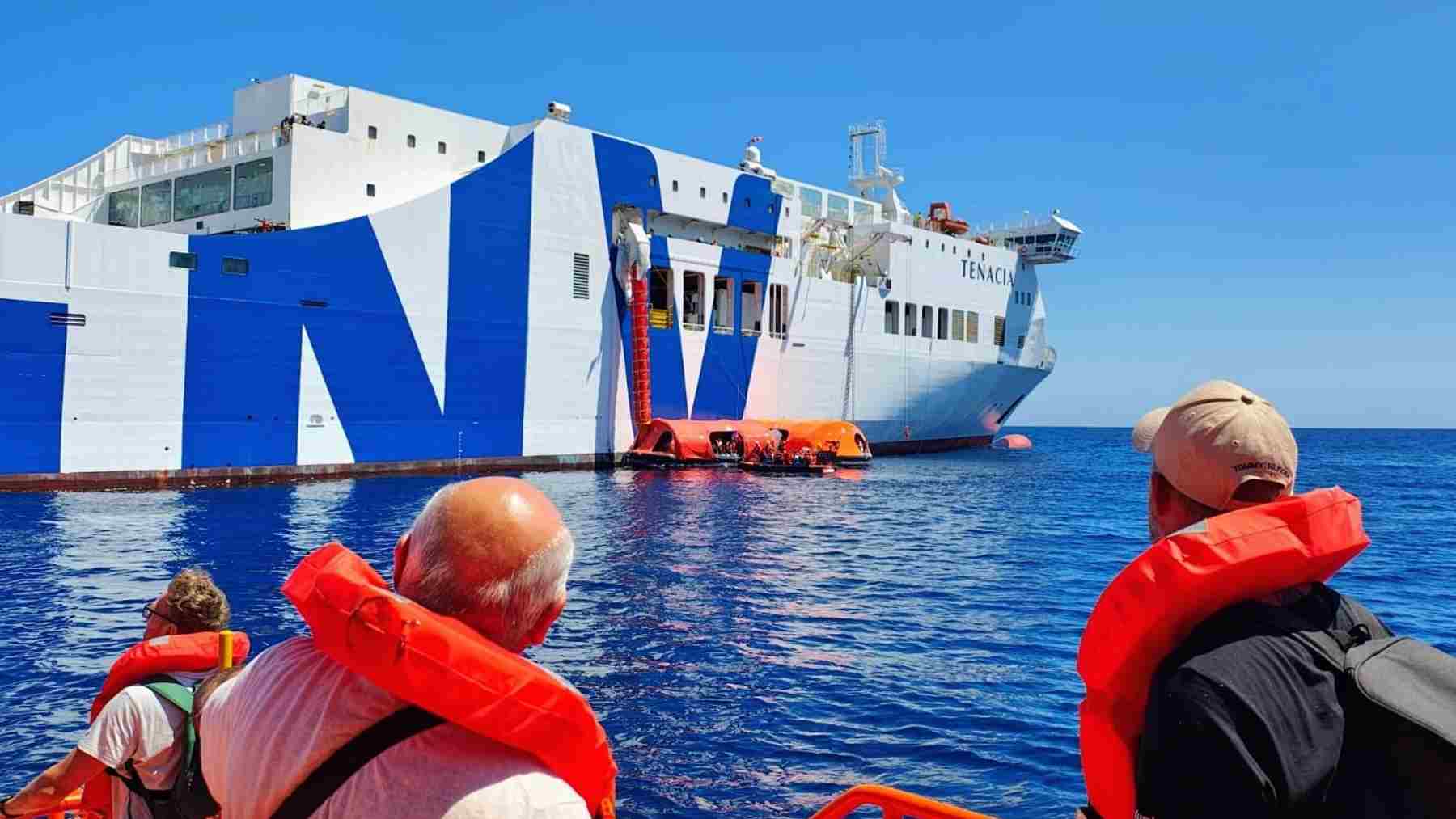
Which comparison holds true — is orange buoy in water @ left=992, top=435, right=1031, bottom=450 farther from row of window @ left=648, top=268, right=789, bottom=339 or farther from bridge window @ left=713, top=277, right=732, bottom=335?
bridge window @ left=713, top=277, right=732, bottom=335

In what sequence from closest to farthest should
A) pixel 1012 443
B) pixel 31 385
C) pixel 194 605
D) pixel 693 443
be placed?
pixel 194 605, pixel 31 385, pixel 693 443, pixel 1012 443

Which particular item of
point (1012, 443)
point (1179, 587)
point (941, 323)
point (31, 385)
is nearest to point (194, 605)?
point (1179, 587)

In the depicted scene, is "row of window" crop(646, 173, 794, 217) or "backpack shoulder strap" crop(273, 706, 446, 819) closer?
"backpack shoulder strap" crop(273, 706, 446, 819)

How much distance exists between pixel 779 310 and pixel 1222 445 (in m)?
30.4

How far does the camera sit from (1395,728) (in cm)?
160

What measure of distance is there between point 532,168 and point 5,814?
23.6 m

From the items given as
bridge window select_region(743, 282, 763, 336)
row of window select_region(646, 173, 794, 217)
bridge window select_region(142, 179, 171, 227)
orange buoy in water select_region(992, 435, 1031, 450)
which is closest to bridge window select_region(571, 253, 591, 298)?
row of window select_region(646, 173, 794, 217)

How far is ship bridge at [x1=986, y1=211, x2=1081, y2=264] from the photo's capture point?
4084cm

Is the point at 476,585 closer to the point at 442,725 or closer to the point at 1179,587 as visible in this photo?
the point at 442,725

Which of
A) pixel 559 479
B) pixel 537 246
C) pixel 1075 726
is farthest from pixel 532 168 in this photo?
pixel 1075 726

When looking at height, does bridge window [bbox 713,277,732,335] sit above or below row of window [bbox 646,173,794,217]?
below

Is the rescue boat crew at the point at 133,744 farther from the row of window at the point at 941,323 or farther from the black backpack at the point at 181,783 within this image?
the row of window at the point at 941,323

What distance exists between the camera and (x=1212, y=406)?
1938 millimetres

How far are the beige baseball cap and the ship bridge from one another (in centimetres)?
4099
